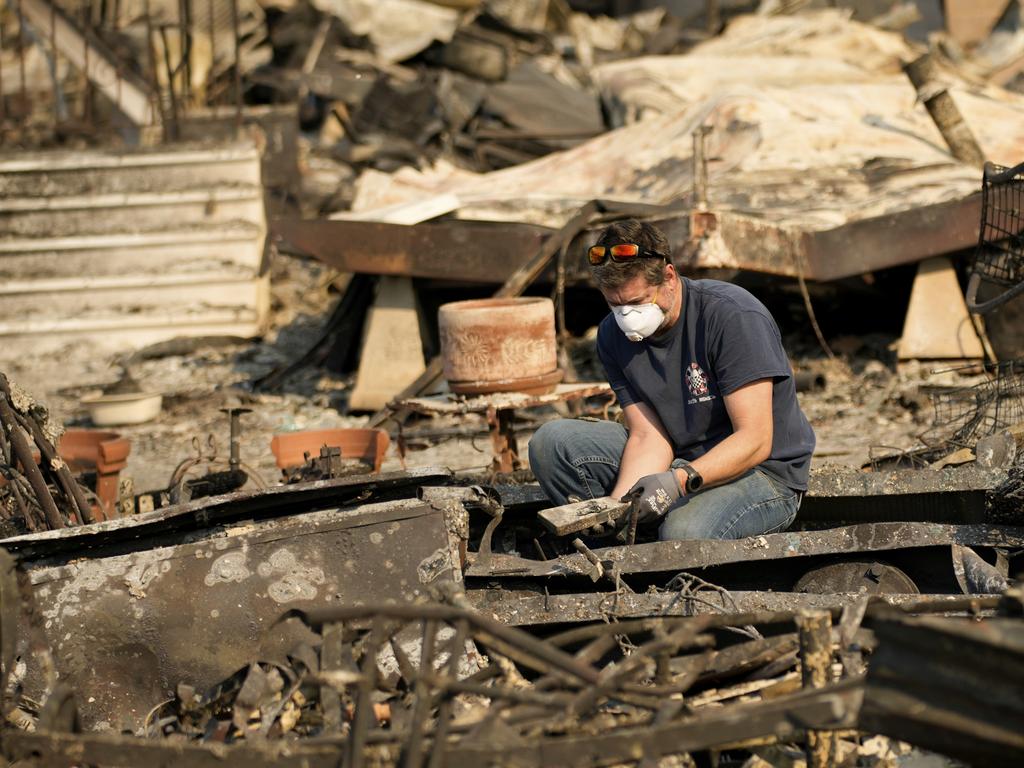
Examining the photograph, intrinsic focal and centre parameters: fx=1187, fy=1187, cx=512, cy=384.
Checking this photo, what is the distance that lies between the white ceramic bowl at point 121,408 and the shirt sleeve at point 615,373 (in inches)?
202

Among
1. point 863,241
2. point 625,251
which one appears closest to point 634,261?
point 625,251

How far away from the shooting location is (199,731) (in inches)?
125

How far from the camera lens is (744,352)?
4.11m

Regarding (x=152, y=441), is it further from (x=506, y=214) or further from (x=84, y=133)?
(x=84, y=133)

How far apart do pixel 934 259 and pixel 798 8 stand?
414 inches

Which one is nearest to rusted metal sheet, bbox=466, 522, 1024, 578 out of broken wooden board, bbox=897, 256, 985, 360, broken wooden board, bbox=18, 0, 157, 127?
broken wooden board, bbox=897, 256, 985, 360

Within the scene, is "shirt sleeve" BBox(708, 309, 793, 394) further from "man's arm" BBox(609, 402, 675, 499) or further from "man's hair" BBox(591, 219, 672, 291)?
"man's arm" BBox(609, 402, 675, 499)

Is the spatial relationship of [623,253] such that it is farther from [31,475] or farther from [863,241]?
[863,241]

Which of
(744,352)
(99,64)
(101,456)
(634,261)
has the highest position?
(99,64)

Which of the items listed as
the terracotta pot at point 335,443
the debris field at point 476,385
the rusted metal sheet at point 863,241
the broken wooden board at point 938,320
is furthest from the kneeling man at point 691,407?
the broken wooden board at point 938,320

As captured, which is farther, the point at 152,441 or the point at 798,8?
the point at 798,8

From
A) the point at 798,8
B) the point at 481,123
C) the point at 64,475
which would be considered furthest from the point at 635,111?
the point at 64,475

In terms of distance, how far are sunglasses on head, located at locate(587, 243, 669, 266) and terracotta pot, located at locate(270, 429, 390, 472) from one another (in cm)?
224

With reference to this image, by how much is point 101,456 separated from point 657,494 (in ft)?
11.2
